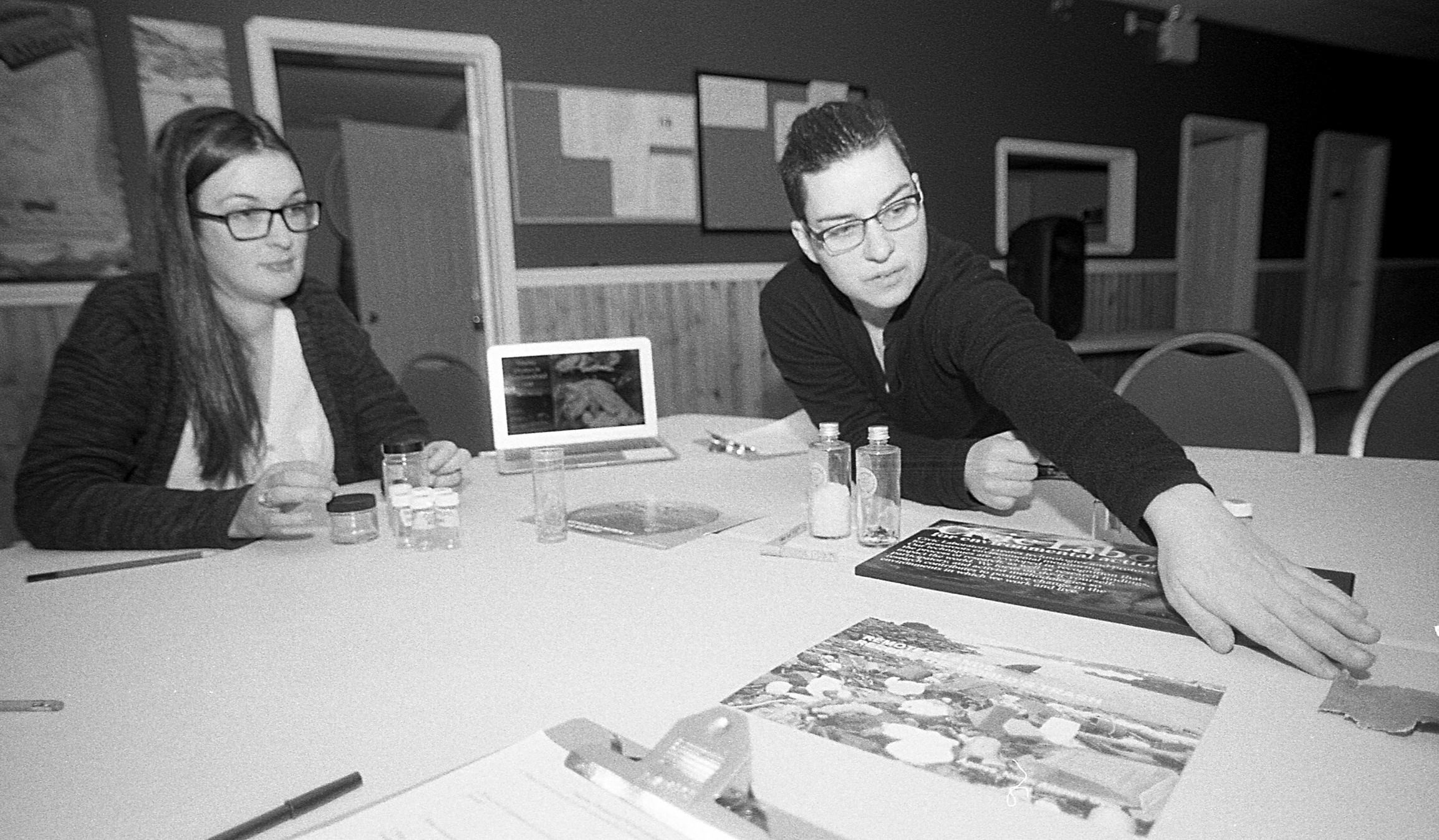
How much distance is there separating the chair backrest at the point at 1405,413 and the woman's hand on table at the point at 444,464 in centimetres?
175

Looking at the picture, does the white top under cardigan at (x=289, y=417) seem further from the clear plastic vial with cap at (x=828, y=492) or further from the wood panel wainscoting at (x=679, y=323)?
the wood panel wainscoting at (x=679, y=323)

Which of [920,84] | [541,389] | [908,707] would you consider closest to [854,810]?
[908,707]

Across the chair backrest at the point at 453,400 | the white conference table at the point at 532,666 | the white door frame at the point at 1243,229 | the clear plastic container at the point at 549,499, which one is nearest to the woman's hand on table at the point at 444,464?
the white conference table at the point at 532,666

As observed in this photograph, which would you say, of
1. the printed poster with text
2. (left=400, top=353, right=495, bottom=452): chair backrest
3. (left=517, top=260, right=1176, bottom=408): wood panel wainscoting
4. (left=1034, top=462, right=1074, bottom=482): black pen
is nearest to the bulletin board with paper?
(left=517, top=260, right=1176, bottom=408): wood panel wainscoting

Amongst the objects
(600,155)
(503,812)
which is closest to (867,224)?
(503,812)

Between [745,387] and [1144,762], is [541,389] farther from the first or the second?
[745,387]

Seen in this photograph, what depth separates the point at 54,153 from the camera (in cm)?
299

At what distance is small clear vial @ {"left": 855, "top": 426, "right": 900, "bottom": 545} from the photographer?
3.84 feet

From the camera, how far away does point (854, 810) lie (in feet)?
1.86

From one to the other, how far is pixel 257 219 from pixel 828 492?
108 cm

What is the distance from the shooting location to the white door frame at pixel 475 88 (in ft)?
10.9

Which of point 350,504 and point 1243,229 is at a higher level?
point 1243,229

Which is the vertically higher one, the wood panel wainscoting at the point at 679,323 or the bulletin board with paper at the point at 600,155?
the bulletin board with paper at the point at 600,155

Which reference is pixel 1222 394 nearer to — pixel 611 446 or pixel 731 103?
pixel 611 446
